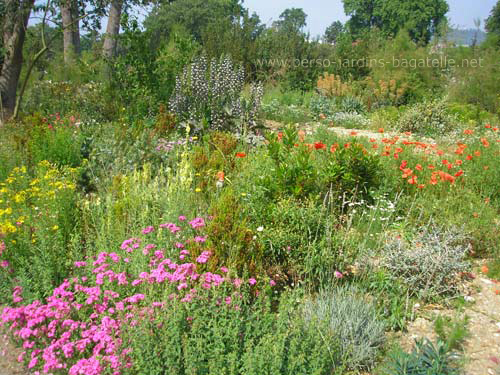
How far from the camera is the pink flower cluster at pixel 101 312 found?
228cm

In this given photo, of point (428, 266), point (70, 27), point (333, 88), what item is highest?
point (70, 27)

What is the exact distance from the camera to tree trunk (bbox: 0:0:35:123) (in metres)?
8.55

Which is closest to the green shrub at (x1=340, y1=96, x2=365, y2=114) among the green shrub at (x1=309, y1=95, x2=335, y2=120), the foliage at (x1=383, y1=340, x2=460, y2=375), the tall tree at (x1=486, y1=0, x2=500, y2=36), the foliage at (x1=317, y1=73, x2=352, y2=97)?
the green shrub at (x1=309, y1=95, x2=335, y2=120)

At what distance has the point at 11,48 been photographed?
873 centimetres

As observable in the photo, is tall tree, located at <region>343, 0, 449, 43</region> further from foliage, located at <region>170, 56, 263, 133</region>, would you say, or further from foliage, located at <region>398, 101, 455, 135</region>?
foliage, located at <region>170, 56, 263, 133</region>

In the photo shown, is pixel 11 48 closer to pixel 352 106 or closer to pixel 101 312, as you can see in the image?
pixel 101 312

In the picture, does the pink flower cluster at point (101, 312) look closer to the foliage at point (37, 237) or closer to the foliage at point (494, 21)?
the foliage at point (37, 237)

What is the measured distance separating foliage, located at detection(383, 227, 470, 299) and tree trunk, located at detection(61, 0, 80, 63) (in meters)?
8.31

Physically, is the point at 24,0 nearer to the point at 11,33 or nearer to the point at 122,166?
the point at 11,33

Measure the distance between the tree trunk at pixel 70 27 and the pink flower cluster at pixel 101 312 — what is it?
7.74 meters

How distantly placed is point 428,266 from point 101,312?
2369 millimetres

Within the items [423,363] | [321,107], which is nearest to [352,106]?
[321,107]

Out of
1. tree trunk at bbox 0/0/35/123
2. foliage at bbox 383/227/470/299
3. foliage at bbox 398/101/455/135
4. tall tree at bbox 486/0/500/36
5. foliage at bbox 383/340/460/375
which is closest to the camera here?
foliage at bbox 383/340/460/375

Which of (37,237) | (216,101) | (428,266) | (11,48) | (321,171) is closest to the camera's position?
(428,266)
